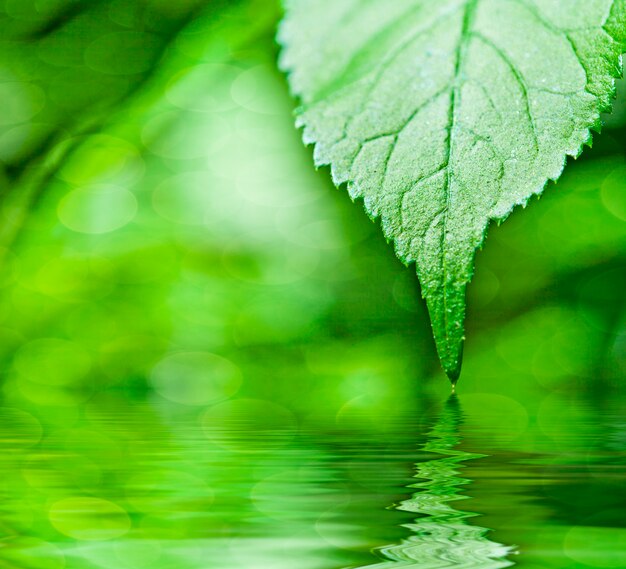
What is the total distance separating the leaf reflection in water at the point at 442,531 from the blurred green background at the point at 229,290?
2 cm

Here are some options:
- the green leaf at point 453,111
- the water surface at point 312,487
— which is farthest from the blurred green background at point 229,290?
the green leaf at point 453,111

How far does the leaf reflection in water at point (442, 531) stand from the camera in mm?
299

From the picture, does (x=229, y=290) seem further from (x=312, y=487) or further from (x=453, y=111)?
(x=453, y=111)

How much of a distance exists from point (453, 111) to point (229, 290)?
32 centimetres

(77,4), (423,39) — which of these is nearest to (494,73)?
(423,39)

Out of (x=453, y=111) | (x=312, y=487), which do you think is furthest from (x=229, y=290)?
(x=453, y=111)

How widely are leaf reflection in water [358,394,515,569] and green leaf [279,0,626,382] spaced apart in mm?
98

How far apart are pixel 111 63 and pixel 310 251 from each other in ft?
0.60

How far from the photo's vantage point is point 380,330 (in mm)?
525

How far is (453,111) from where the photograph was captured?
0.24 m

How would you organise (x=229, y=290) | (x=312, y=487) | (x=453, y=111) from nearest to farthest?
(x=453, y=111) → (x=312, y=487) → (x=229, y=290)

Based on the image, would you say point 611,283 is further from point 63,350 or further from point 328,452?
point 63,350

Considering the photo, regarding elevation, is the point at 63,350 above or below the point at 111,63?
below

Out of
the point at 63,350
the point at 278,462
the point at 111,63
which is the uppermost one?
the point at 111,63
